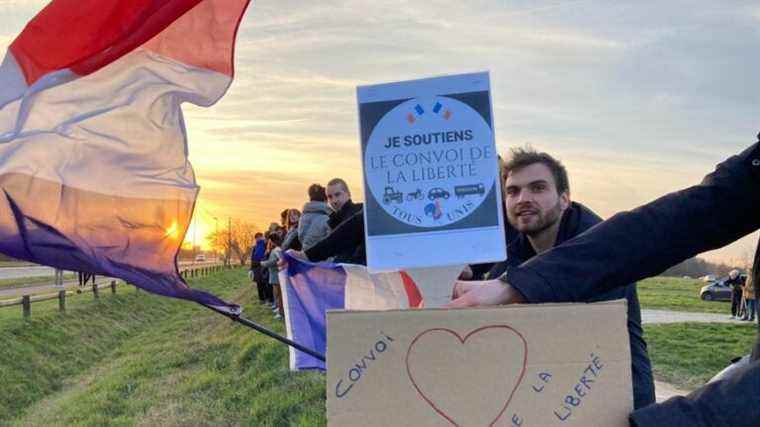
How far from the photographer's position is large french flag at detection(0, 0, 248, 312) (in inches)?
129

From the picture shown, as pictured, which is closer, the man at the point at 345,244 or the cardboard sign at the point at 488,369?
the cardboard sign at the point at 488,369

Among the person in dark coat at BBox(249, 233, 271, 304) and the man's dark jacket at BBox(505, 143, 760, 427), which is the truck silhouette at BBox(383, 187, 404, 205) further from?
the person in dark coat at BBox(249, 233, 271, 304)

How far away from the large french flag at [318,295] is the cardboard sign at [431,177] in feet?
8.43

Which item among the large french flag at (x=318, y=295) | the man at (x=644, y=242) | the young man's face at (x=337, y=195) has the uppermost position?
the young man's face at (x=337, y=195)

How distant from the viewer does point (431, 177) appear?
8.82 feet

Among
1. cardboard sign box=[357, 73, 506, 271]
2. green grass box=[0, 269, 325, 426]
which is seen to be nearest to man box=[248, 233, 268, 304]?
green grass box=[0, 269, 325, 426]

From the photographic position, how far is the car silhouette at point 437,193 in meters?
2.69

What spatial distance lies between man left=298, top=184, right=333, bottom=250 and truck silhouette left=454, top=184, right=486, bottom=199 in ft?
21.1

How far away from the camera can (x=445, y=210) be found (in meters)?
2.71

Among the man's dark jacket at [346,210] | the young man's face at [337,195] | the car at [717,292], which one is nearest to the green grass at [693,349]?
the man's dark jacket at [346,210]

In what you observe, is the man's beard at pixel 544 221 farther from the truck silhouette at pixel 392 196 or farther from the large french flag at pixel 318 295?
the large french flag at pixel 318 295

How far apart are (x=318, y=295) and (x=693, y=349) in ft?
29.4

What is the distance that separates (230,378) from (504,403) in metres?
9.57

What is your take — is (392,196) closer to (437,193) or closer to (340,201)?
(437,193)
